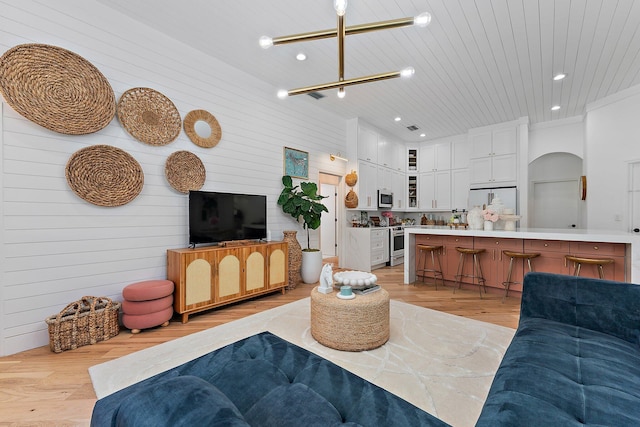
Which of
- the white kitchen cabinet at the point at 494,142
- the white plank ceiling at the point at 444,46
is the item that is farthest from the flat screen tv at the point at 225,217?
the white kitchen cabinet at the point at 494,142

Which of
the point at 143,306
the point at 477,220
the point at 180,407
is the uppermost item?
the point at 477,220

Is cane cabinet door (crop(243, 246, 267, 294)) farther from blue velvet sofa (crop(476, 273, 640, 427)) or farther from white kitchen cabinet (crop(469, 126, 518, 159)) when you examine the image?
white kitchen cabinet (crop(469, 126, 518, 159))

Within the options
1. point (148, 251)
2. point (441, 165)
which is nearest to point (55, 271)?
point (148, 251)

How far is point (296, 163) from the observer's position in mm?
4961

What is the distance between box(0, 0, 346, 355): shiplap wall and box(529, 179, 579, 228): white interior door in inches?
287

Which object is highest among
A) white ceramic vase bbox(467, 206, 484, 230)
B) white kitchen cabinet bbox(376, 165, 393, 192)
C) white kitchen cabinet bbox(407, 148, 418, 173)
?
white kitchen cabinet bbox(407, 148, 418, 173)

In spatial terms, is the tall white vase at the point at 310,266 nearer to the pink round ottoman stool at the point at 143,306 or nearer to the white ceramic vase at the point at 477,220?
the pink round ottoman stool at the point at 143,306

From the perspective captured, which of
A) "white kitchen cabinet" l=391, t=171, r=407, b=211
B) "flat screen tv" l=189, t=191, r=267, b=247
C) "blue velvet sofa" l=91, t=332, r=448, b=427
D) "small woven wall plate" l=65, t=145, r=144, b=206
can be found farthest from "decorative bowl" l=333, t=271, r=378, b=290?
"white kitchen cabinet" l=391, t=171, r=407, b=211

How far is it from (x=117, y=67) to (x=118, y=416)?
138 inches

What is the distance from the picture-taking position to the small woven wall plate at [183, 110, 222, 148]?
11.4 feet

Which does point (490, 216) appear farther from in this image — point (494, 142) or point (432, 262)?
point (494, 142)

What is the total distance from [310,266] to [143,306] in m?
2.59

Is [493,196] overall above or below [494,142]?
below

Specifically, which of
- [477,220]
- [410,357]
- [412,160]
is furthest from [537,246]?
[412,160]
